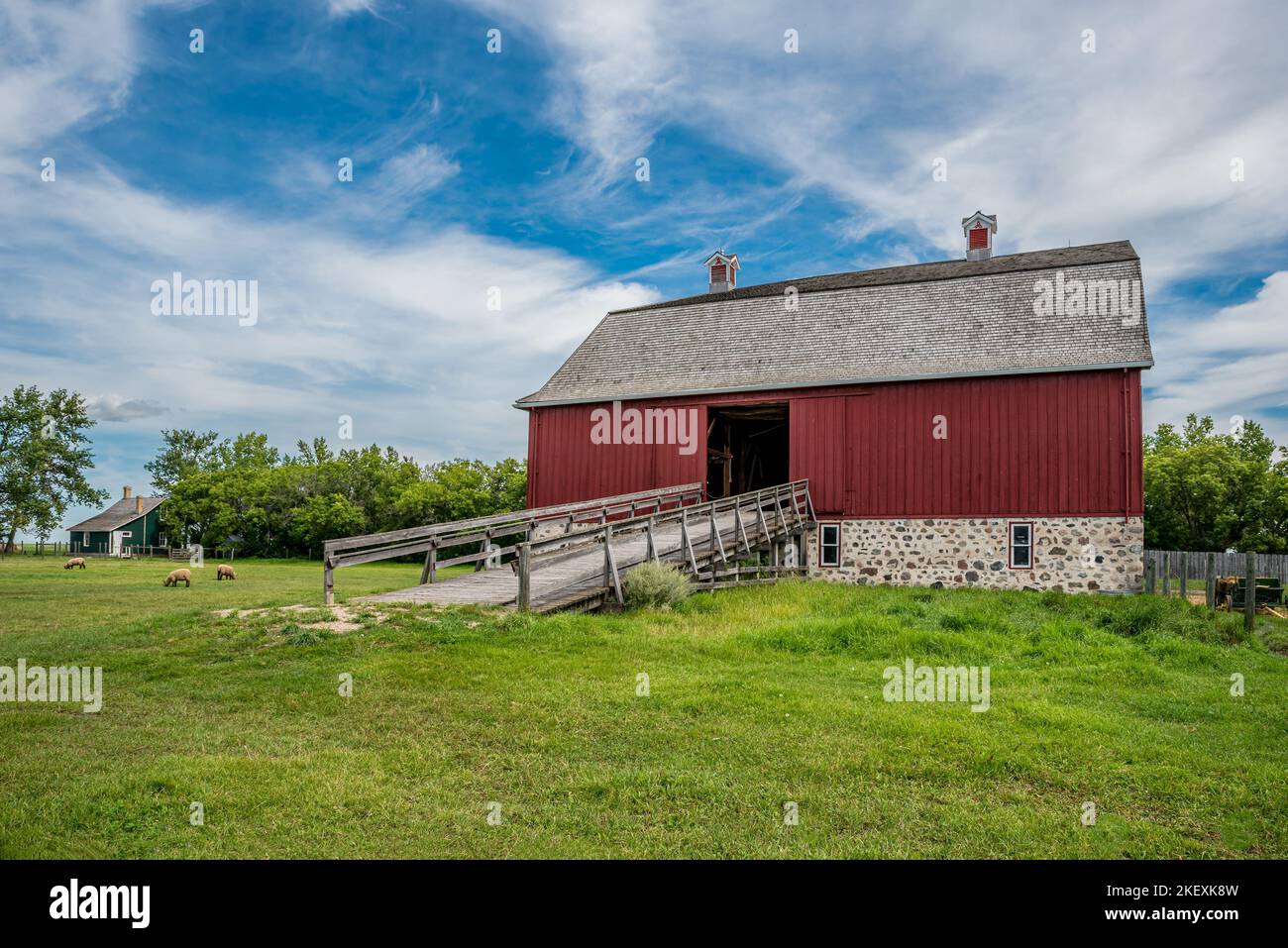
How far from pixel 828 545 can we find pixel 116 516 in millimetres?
57827

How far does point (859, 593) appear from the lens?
17000 millimetres

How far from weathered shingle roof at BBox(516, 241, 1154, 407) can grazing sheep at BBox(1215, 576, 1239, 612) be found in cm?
497

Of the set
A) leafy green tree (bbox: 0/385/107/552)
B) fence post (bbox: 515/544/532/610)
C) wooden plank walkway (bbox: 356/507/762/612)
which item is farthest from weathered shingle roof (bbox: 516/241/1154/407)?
leafy green tree (bbox: 0/385/107/552)

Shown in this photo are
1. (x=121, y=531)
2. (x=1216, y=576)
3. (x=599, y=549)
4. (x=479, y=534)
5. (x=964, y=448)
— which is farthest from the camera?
(x=121, y=531)

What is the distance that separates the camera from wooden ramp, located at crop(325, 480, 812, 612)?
13.4m

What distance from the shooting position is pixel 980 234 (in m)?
28.0

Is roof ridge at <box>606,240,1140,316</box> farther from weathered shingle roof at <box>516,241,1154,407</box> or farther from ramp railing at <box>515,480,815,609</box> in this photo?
ramp railing at <box>515,480,815,609</box>

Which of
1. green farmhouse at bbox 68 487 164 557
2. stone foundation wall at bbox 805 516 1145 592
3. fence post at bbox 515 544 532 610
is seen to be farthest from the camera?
green farmhouse at bbox 68 487 164 557

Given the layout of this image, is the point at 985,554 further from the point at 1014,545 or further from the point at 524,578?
the point at 524,578

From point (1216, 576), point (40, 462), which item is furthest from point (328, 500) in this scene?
point (1216, 576)

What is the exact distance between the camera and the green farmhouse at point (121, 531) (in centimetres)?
5959

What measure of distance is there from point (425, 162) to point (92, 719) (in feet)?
53.7

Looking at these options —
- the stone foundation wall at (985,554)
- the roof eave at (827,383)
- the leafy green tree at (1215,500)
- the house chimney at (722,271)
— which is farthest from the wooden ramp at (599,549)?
the leafy green tree at (1215,500)
